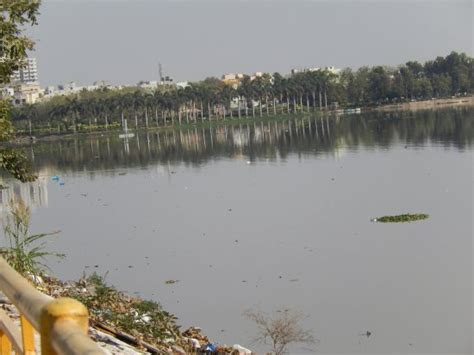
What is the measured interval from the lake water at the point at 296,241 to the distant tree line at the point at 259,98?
77.9 meters

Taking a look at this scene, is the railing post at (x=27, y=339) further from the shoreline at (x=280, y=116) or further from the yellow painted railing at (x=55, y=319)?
the shoreline at (x=280, y=116)

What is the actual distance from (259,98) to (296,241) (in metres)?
120

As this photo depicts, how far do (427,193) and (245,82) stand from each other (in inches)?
4540

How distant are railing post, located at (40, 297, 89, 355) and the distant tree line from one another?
12405cm

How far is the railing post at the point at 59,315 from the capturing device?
1648 mm

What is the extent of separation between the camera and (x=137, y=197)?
37219 millimetres

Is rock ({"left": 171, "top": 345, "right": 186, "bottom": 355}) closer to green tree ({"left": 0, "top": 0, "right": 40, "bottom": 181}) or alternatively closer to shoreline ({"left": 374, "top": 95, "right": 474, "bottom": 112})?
green tree ({"left": 0, "top": 0, "right": 40, "bottom": 181})

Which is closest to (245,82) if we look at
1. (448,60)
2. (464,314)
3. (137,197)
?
(448,60)

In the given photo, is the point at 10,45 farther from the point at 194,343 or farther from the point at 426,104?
the point at 426,104

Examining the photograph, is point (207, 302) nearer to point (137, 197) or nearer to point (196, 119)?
point (137, 197)

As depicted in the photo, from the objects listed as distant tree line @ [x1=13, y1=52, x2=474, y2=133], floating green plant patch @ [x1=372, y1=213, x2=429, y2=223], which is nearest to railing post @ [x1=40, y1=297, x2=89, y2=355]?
floating green plant patch @ [x1=372, y1=213, x2=429, y2=223]

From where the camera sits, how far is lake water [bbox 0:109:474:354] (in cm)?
1487

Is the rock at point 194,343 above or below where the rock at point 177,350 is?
below

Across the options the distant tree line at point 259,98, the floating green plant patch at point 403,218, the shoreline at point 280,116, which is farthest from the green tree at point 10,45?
the distant tree line at point 259,98
